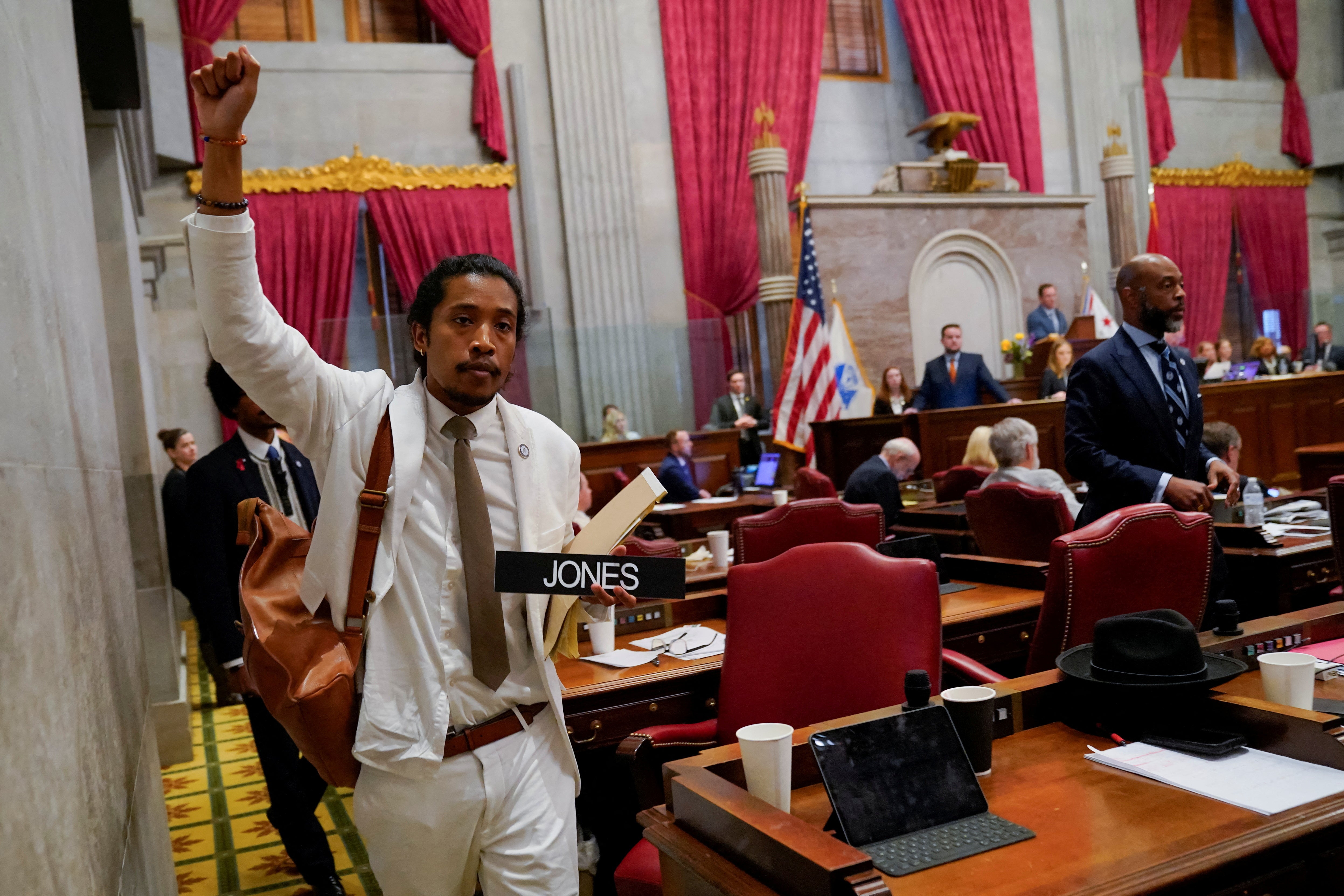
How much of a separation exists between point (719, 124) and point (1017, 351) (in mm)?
3938

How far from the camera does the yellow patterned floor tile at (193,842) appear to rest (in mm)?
3623

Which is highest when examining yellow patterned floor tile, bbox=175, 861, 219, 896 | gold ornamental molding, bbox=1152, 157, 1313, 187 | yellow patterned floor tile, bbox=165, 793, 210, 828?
gold ornamental molding, bbox=1152, 157, 1313, 187

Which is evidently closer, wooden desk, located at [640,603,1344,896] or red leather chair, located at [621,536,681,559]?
wooden desk, located at [640,603,1344,896]

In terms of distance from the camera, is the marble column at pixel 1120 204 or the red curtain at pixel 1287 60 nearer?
the marble column at pixel 1120 204

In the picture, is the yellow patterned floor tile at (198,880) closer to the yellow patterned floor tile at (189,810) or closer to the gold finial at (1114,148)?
the yellow patterned floor tile at (189,810)

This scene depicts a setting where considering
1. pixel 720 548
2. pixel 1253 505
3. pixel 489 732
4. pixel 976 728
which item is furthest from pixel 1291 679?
pixel 720 548

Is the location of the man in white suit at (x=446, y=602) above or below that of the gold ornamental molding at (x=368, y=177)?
below

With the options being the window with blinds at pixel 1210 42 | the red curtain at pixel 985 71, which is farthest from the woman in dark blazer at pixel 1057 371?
the window with blinds at pixel 1210 42

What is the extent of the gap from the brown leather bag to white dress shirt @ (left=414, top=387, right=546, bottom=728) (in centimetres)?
8

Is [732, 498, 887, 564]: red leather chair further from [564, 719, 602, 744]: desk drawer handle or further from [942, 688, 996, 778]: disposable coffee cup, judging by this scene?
[942, 688, 996, 778]: disposable coffee cup

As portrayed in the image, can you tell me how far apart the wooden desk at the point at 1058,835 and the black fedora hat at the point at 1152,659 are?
0.07 metres

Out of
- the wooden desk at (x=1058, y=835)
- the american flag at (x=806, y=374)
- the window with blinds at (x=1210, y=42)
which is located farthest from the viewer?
the window with blinds at (x=1210, y=42)

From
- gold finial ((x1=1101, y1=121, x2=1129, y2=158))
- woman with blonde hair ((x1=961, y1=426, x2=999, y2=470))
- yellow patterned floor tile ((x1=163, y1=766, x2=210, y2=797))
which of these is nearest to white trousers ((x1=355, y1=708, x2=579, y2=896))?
yellow patterned floor tile ((x1=163, y1=766, x2=210, y2=797))

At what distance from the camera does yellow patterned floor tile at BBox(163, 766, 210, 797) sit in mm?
4352
